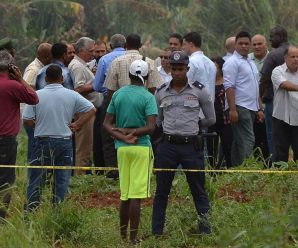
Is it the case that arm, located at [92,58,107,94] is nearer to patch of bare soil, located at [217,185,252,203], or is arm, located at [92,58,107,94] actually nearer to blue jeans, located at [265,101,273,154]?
patch of bare soil, located at [217,185,252,203]

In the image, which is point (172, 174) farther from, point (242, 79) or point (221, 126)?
point (221, 126)

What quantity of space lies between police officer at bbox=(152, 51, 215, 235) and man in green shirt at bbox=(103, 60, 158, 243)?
25cm

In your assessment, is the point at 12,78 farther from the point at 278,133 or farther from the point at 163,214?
the point at 278,133

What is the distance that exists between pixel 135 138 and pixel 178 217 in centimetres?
115

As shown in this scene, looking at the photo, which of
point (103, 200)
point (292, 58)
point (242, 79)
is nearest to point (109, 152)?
point (103, 200)

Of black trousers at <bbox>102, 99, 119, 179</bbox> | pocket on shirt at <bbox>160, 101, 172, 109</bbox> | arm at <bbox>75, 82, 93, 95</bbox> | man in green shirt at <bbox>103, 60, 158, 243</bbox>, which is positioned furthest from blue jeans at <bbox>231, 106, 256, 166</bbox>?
man in green shirt at <bbox>103, 60, 158, 243</bbox>

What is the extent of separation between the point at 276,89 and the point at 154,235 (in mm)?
3537

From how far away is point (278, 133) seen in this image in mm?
12672

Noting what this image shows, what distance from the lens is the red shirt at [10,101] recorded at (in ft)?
32.8

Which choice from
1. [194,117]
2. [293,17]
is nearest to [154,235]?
[194,117]

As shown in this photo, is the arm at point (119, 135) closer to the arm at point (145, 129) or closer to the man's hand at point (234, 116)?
the arm at point (145, 129)

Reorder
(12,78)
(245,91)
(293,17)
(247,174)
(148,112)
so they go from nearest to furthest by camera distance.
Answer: (148,112) < (12,78) < (247,174) < (245,91) < (293,17)

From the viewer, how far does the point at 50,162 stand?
10.2 m

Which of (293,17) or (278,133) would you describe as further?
(293,17)
